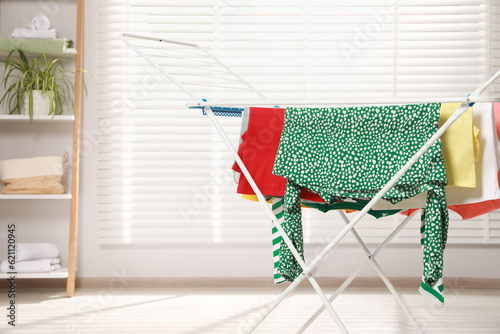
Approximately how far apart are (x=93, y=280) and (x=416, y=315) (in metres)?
1.80

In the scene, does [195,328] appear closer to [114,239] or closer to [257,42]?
[114,239]

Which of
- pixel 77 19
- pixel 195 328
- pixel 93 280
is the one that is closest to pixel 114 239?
pixel 93 280

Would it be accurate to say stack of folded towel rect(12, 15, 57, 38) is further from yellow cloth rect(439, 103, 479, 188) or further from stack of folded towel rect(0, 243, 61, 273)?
yellow cloth rect(439, 103, 479, 188)

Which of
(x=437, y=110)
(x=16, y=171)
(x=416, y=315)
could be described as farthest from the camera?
(x=16, y=171)

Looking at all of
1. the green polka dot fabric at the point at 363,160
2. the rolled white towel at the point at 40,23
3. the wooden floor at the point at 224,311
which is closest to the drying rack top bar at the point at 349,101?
the green polka dot fabric at the point at 363,160

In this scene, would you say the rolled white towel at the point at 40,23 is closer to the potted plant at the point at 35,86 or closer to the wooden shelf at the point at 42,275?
the potted plant at the point at 35,86

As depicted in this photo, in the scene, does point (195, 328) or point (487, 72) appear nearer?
point (195, 328)

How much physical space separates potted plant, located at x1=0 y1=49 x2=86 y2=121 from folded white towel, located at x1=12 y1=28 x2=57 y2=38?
0.30 feet

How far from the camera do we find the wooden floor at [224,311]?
2148 millimetres

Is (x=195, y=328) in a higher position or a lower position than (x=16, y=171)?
lower

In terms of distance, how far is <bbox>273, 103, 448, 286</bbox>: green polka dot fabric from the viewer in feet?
4.59

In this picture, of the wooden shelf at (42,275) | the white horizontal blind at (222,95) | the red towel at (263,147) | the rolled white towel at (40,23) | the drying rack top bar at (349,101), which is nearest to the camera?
the drying rack top bar at (349,101)

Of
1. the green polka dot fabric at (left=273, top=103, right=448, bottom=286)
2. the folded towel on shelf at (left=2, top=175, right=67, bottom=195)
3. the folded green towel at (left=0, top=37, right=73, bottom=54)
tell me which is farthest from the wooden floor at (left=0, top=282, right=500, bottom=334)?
the folded green towel at (left=0, top=37, right=73, bottom=54)

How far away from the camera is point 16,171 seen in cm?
270
